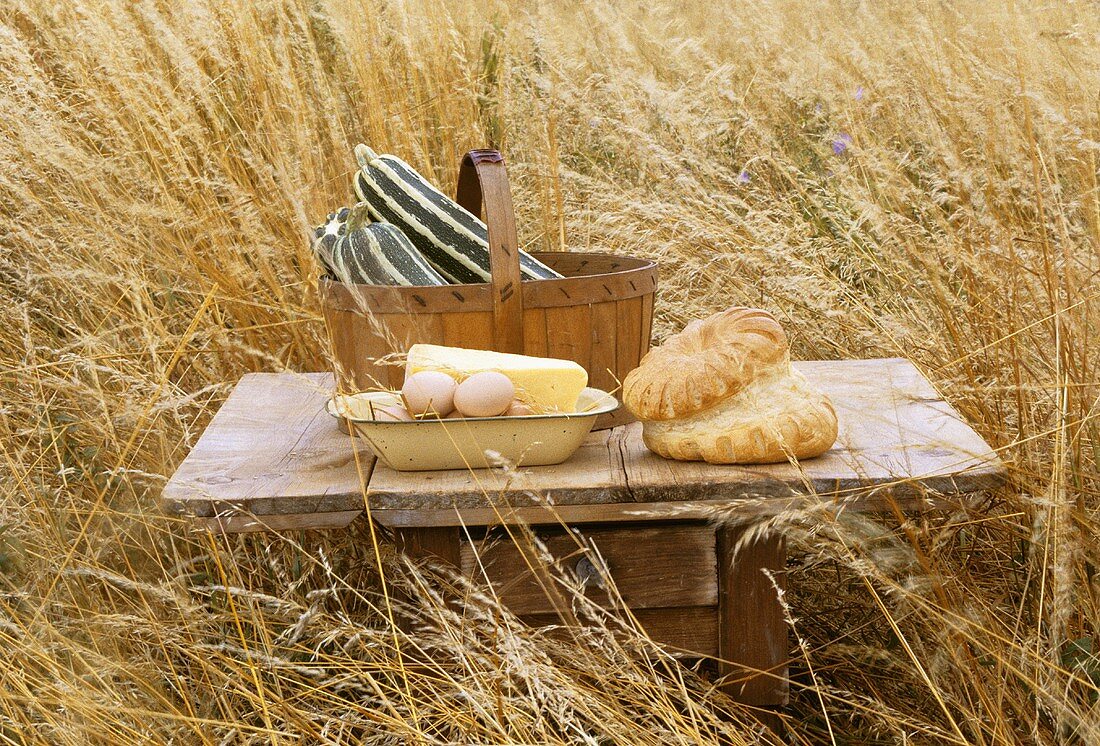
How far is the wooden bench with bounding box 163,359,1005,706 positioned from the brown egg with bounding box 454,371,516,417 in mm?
87

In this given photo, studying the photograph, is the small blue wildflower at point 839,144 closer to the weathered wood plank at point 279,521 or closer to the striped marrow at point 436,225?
the striped marrow at point 436,225

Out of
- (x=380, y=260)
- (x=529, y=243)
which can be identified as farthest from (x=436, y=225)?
(x=529, y=243)

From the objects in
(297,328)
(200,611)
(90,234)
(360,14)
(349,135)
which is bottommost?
(200,611)

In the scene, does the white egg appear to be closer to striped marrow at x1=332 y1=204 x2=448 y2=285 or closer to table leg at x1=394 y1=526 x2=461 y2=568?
table leg at x1=394 y1=526 x2=461 y2=568

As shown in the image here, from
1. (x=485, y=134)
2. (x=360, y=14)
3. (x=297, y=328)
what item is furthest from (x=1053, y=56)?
(x=297, y=328)

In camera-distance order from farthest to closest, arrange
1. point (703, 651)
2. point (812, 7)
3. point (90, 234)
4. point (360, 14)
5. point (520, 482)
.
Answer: point (812, 7) < point (360, 14) < point (90, 234) < point (703, 651) < point (520, 482)

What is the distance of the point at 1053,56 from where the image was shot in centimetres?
304

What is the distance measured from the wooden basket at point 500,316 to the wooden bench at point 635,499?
12cm

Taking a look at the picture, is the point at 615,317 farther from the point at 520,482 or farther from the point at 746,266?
the point at 746,266

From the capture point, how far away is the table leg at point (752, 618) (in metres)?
1.47

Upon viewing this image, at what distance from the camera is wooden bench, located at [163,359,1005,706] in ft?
4.37

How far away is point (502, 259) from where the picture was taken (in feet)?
4.86

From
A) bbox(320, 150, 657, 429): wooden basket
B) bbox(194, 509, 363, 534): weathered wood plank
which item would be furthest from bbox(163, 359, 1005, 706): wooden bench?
bbox(320, 150, 657, 429): wooden basket

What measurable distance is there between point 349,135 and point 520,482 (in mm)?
1823
